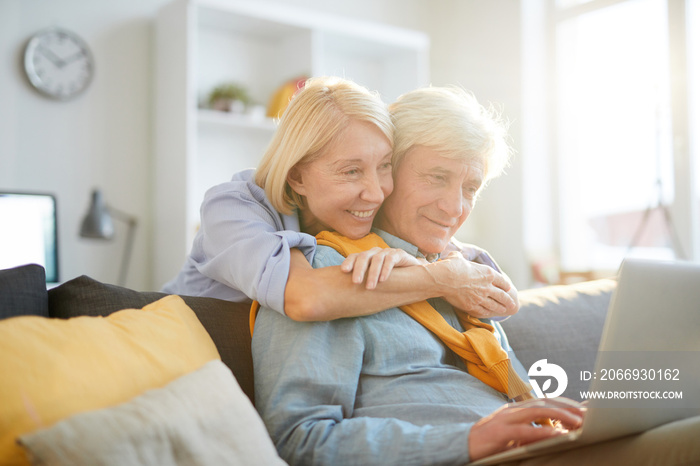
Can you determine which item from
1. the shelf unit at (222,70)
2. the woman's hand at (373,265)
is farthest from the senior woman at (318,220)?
the shelf unit at (222,70)

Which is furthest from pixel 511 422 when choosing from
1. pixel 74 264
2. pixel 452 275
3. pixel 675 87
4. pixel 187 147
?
pixel 675 87

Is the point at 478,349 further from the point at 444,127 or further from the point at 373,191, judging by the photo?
the point at 444,127

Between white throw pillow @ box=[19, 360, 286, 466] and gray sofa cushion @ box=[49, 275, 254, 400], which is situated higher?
gray sofa cushion @ box=[49, 275, 254, 400]

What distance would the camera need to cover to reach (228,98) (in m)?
3.80

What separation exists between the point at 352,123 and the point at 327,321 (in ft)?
1.47

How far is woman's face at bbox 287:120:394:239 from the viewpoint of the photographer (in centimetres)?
138

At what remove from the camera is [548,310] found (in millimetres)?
1818

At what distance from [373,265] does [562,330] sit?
826 millimetres

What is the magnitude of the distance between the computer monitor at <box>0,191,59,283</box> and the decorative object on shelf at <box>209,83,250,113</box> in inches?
45.9

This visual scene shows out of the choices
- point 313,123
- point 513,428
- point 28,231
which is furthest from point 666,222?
point 28,231

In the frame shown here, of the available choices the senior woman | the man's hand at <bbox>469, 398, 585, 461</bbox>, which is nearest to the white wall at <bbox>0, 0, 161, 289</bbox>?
the senior woman

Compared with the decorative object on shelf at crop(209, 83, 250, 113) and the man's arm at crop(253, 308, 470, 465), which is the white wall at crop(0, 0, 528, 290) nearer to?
the decorative object on shelf at crop(209, 83, 250, 113)

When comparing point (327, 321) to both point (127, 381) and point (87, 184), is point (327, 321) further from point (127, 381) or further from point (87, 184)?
point (87, 184)

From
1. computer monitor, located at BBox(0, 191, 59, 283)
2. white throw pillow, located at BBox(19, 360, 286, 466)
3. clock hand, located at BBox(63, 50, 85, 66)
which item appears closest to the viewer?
white throw pillow, located at BBox(19, 360, 286, 466)
